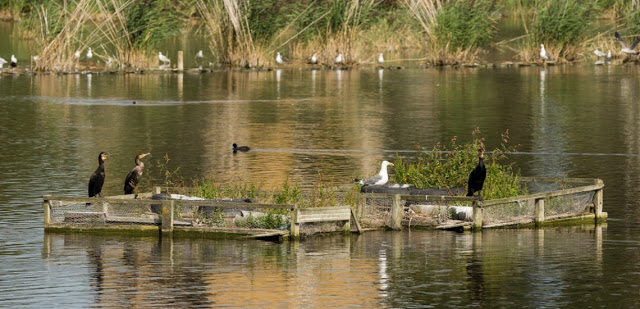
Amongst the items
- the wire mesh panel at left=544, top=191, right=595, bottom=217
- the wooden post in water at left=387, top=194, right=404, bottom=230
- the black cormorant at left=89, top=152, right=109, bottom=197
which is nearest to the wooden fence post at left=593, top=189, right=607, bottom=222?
the wire mesh panel at left=544, top=191, right=595, bottom=217

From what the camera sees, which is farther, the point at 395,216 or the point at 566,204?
the point at 566,204

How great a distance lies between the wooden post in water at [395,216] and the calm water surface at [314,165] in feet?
0.99

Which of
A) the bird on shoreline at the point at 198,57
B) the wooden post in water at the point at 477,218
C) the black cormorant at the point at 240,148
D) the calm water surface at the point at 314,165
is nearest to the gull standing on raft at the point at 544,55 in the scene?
the calm water surface at the point at 314,165

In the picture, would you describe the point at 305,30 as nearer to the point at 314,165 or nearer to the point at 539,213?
the point at 314,165

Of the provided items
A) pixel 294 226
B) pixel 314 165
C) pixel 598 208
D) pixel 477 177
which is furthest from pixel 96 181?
pixel 314 165

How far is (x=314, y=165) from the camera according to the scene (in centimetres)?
3250

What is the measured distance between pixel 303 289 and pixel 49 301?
3220 millimetres

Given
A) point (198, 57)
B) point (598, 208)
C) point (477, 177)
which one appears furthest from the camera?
point (198, 57)

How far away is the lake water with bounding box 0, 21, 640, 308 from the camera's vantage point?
61.3ft

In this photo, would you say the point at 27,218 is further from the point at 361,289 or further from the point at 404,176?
the point at 361,289

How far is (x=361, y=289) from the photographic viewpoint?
1859 centimetres

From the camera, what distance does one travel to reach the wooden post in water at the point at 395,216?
23.0 m

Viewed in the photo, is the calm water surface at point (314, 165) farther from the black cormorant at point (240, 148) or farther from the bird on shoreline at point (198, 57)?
the bird on shoreline at point (198, 57)

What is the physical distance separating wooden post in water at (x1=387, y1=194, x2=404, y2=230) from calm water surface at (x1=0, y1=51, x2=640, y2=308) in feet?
0.99
